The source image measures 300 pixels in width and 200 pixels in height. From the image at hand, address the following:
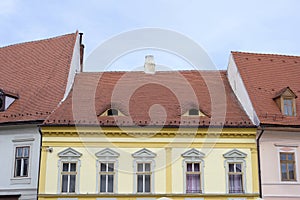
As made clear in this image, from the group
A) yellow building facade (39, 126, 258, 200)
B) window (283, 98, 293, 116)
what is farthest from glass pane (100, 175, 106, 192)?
window (283, 98, 293, 116)

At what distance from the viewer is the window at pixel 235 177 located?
2397 cm

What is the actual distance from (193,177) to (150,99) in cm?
490

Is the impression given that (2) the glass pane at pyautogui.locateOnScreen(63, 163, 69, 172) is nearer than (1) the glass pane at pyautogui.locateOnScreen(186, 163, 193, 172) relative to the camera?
Yes

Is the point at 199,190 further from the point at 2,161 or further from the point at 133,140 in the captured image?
the point at 2,161

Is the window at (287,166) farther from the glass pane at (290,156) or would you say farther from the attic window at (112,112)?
the attic window at (112,112)

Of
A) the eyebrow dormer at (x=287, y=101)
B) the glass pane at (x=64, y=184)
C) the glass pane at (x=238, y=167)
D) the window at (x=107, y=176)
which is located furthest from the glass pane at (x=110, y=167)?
the eyebrow dormer at (x=287, y=101)

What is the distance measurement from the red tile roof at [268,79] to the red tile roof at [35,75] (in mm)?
9708

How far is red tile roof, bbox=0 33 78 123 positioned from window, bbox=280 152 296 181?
11322 millimetres

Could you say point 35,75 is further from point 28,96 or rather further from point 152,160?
point 152,160

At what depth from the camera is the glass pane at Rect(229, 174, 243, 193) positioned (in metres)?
23.9

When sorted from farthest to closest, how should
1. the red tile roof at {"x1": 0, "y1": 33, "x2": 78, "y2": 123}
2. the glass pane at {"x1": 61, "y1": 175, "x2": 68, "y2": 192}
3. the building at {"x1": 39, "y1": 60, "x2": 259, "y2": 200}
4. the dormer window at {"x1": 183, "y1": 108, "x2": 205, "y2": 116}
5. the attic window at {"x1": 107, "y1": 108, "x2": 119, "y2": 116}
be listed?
the red tile roof at {"x1": 0, "y1": 33, "x2": 78, "y2": 123} < the dormer window at {"x1": 183, "y1": 108, "x2": 205, "y2": 116} < the attic window at {"x1": 107, "y1": 108, "x2": 119, "y2": 116} < the building at {"x1": 39, "y1": 60, "x2": 259, "y2": 200} < the glass pane at {"x1": 61, "y1": 175, "x2": 68, "y2": 192}

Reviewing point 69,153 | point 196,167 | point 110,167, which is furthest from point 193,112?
point 69,153

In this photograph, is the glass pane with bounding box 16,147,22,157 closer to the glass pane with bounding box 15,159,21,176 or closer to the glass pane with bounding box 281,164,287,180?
the glass pane with bounding box 15,159,21,176

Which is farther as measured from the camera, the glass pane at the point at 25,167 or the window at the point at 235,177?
the glass pane at the point at 25,167
